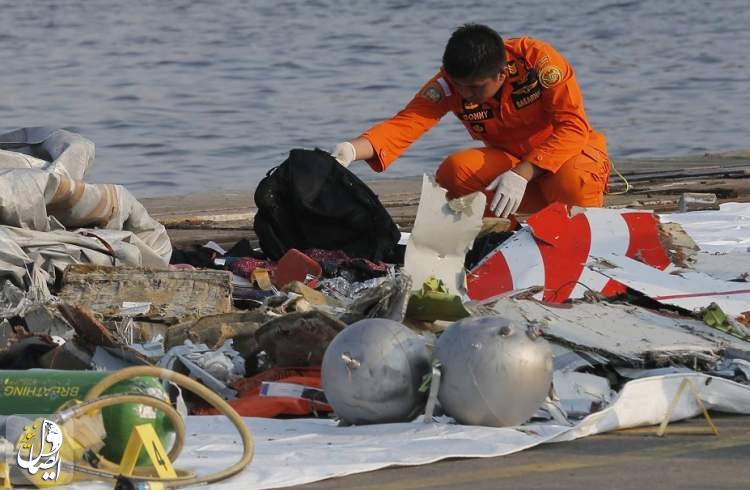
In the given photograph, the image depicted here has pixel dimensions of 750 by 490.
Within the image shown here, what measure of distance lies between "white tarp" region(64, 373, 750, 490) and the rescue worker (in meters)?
2.15

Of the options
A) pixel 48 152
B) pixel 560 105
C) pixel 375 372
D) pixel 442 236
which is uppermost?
pixel 375 372

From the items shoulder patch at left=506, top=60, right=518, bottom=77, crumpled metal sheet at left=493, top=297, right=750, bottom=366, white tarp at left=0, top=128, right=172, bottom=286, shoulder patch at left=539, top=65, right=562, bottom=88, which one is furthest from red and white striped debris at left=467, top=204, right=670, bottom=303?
white tarp at left=0, top=128, right=172, bottom=286

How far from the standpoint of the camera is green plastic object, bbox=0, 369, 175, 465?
329 cm

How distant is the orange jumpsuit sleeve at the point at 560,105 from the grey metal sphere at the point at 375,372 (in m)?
2.44

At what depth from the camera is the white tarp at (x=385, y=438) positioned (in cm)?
344

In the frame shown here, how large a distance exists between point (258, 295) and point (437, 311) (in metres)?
1.05

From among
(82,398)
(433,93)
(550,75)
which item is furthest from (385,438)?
(433,93)

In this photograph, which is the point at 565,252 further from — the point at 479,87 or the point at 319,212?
the point at 319,212

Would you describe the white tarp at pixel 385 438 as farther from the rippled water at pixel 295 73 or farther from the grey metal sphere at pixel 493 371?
the rippled water at pixel 295 73

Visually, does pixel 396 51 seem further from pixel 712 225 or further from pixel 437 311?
pixel 437 311

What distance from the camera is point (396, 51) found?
704 inches

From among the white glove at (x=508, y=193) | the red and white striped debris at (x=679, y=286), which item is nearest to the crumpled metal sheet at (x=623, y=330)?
the red and white striped debris at (x=679, y=286)

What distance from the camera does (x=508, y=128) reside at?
6.39m

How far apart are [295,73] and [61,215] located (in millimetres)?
10834
